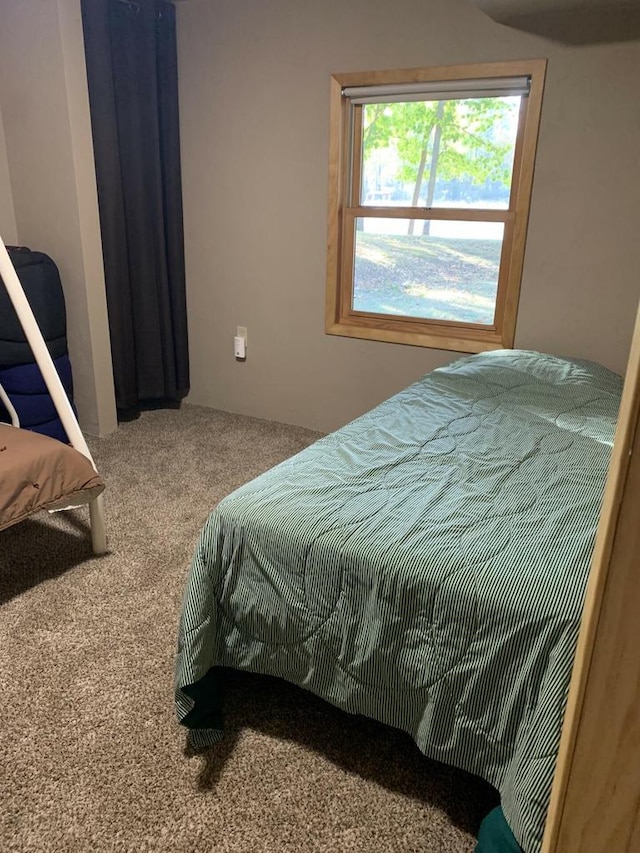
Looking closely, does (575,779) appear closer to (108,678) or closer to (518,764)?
(518,764)

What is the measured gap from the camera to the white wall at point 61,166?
9.63 ft

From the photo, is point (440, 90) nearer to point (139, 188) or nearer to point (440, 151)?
point (440, 151)

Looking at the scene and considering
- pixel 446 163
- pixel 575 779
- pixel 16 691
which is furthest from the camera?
pixel 446 163

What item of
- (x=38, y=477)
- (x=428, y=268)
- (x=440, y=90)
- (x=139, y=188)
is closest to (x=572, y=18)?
(x=440, y=90)

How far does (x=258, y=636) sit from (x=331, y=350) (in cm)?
220

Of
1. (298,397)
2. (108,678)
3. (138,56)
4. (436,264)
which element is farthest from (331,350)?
(108,678)

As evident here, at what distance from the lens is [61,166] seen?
10.2 ft

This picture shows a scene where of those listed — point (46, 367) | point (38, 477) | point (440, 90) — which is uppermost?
point (440, 90)

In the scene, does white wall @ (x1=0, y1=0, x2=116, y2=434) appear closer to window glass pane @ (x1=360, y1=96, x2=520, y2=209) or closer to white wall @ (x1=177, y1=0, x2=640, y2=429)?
white wall @ (x1=177, y1=0, x2=640, y2=429)

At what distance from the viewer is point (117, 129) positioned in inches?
128

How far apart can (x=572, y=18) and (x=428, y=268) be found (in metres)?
1.17

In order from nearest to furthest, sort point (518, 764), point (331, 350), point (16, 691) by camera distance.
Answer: point (518, 764)
point (16, 691)
point (331, 350)

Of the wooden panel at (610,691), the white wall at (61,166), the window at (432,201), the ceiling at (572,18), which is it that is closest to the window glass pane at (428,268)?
the window at (432,201)

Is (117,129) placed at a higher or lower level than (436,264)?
higher
